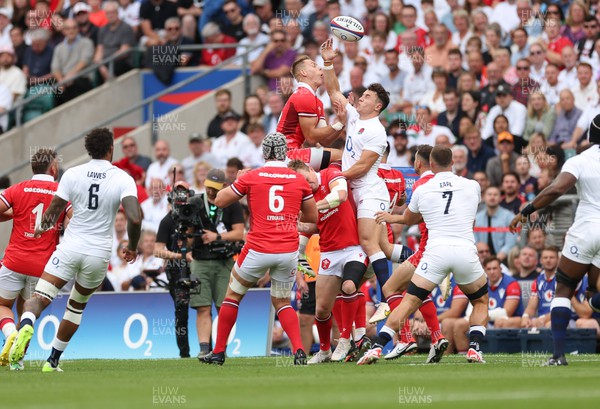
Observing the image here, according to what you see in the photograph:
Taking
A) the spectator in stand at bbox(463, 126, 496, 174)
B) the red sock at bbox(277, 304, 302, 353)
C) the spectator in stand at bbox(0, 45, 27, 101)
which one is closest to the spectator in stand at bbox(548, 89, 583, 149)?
the spectator in stand at bbox(463, 126, 496, 174)

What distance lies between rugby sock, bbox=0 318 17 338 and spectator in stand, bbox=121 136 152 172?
10423 mm

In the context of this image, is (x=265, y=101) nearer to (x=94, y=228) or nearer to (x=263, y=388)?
(x=94, y=228)

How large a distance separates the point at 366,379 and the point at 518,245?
9.31 meters

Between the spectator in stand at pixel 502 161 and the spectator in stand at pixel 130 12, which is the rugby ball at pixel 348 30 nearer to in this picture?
the spectator in stand at pixel 502 161

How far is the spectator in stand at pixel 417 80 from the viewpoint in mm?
24391

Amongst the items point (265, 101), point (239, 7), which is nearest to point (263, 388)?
point (265, 101)

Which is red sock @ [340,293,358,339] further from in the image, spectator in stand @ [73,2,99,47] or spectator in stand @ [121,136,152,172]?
spectator in stand @ [73,2,99,47]

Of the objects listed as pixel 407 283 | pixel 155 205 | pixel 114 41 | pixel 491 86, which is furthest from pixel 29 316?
pixel 114 41

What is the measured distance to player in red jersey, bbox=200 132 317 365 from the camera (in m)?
14.2

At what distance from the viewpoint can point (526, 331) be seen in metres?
18.7

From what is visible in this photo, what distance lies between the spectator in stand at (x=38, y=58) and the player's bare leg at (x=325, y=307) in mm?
15001

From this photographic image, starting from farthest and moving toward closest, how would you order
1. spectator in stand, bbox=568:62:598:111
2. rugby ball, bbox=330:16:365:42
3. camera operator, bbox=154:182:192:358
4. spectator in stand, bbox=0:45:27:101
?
spectator in stand, bbox=0:45:27:101, spectator in stand, bbox=568:62:598:111, camera operator, bbox=154:182:192:358, rugby ball, bbox=330:16:365:42

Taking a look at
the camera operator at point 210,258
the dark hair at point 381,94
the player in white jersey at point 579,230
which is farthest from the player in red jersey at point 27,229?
the player in white jersey at point 579,230

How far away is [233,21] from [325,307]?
45.1 ft
